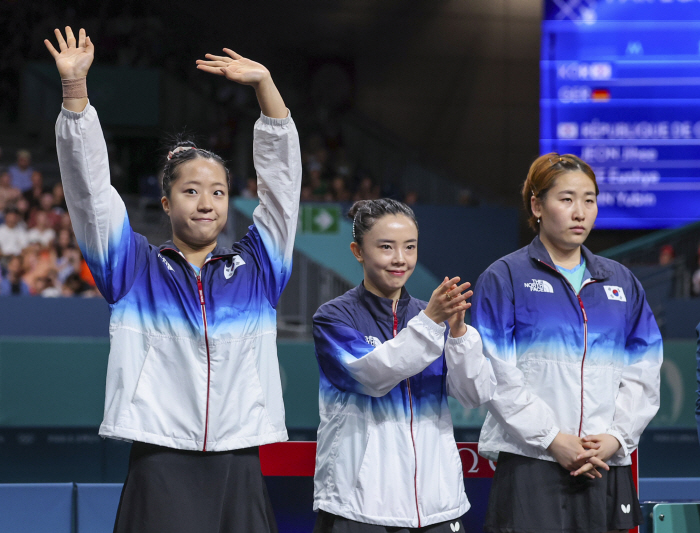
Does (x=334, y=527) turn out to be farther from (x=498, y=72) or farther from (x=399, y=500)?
(x=498, y=72)

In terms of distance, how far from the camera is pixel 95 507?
11.8 feet

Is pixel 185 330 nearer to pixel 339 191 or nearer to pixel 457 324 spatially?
pixel 457 324

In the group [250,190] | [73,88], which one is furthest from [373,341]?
[250,190]

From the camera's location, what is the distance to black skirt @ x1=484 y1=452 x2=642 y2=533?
2459mm

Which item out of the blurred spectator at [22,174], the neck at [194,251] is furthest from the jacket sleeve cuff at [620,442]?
the blurred spectator at [22,174]

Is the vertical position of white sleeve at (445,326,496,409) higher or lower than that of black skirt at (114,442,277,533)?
higher

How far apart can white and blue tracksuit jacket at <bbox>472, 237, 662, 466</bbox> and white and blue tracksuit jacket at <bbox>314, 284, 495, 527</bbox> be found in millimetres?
145

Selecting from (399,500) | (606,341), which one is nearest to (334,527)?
(399,500)

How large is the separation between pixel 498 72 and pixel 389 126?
2238 millimetres

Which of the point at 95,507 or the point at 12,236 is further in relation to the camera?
the point at 12,236

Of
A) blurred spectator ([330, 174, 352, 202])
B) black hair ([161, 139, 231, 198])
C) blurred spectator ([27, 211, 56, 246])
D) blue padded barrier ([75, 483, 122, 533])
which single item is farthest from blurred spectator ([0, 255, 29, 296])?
black hair ([161, 139, 231, 198])

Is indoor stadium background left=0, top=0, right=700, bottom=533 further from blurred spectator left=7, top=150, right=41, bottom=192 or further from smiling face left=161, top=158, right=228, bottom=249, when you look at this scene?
smiling face left=161, top=158, right=228, bottom=249

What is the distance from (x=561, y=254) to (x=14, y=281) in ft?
23.5

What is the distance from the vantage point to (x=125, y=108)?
40.5ft
